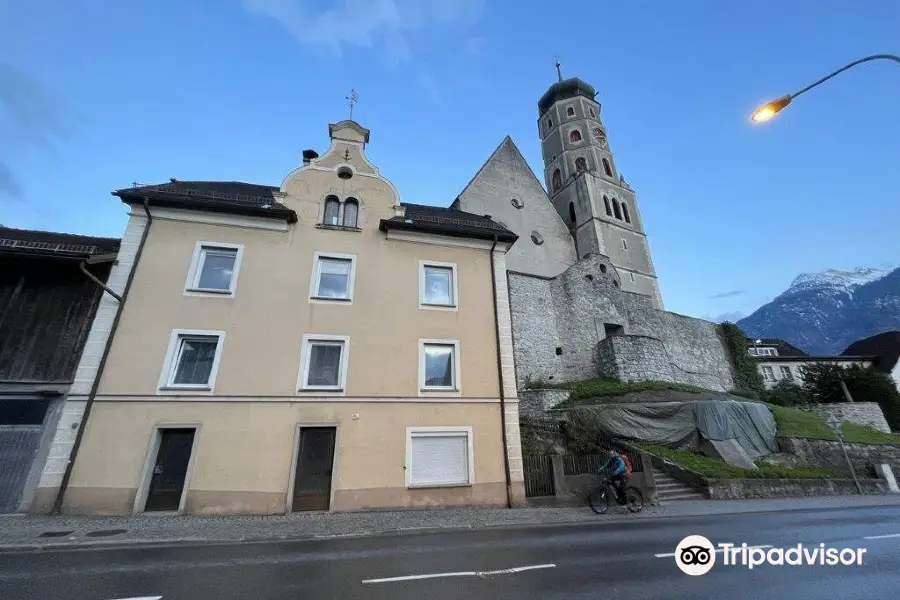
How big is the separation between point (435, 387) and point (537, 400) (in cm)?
913

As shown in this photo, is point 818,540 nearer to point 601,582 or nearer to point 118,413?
point 601,582

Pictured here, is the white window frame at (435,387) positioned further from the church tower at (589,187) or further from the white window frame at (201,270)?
the church tower at (589,187)

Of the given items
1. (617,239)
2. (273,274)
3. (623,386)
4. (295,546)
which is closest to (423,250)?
(273,274)

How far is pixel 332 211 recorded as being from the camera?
50.3 feet

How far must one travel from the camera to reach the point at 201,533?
26.7ft

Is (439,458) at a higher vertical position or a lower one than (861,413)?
lower

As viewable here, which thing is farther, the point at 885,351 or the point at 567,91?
the point at 567,91

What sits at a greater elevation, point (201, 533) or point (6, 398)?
point (6, 398)

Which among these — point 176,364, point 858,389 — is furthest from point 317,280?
point 858,389

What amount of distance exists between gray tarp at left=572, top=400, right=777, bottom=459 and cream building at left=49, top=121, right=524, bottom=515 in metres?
7.51

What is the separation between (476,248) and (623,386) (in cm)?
1376

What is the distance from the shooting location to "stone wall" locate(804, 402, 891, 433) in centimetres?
2998

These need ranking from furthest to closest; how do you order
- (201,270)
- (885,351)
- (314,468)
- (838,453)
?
1. (885,351)
2. (838,453)
3. (201,270)
4. (314,468)

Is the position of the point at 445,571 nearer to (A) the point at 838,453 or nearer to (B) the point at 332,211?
(B) the point at 332,211
